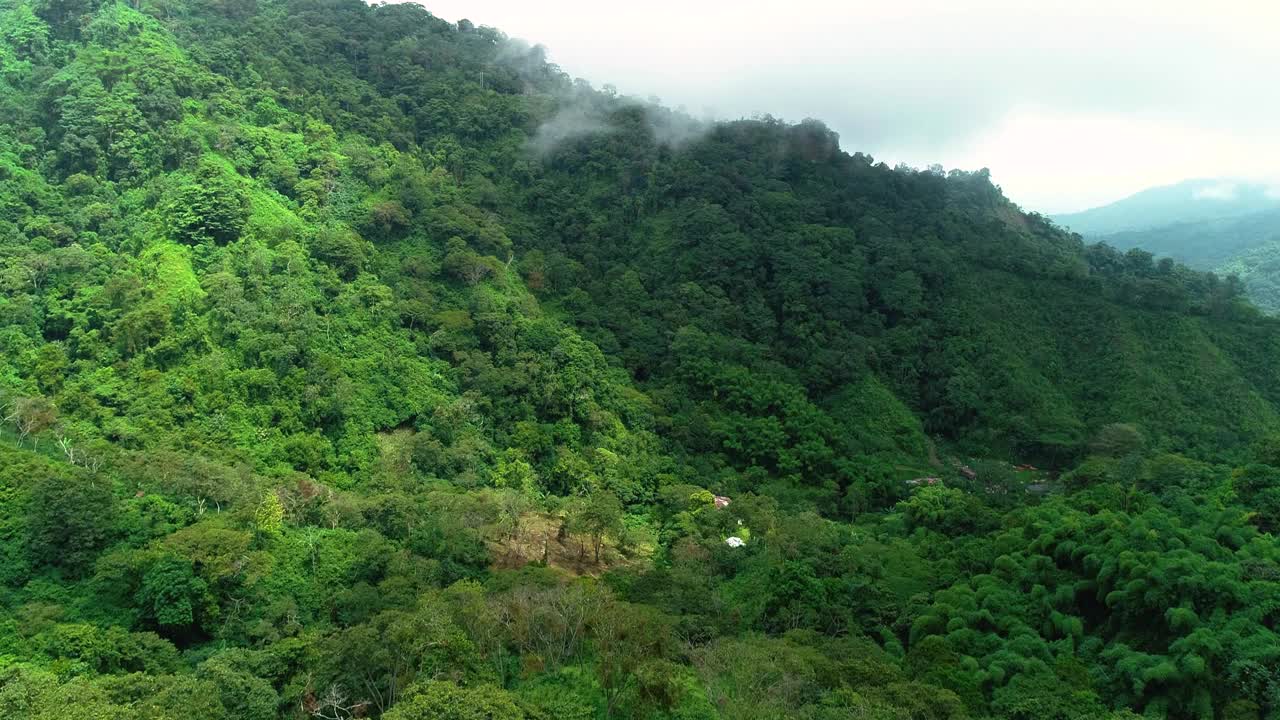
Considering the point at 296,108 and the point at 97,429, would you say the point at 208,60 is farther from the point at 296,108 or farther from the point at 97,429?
the point at 97,429

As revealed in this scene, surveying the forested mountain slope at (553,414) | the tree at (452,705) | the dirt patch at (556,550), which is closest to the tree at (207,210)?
the forested mountain slope at (553,414)

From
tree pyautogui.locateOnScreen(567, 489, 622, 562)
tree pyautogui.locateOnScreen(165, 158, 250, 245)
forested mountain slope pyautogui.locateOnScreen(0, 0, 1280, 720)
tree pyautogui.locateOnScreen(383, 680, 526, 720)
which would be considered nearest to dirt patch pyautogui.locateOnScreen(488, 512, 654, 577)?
forested mountain slope pyautogui.locateOnScreen(0, 0, 1280, 720)

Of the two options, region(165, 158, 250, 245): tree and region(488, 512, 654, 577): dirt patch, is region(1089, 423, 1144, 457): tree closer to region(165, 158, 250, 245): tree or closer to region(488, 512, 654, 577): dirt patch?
region(488, 512, 654, 577): dirt patch

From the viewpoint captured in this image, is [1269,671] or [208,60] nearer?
[1269,671]

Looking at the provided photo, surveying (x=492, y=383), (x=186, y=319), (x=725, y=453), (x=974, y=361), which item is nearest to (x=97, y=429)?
(x=186, y=319)

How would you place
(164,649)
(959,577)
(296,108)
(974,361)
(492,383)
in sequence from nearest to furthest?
(164,649), (959,577), (492,383), (974,361), (296,108)

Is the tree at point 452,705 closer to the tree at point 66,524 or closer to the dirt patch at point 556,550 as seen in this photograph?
the dirt patch at point 556,550

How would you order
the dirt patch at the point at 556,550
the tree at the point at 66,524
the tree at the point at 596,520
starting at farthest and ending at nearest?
the dirt patch at the point at 556,550 < the tree at the point at 596,520 < the tree at the point at 66,524

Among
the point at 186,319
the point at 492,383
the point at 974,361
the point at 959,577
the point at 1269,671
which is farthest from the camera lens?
the point at 974,361

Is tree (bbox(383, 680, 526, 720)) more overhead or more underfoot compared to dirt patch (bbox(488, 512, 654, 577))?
more overhead
